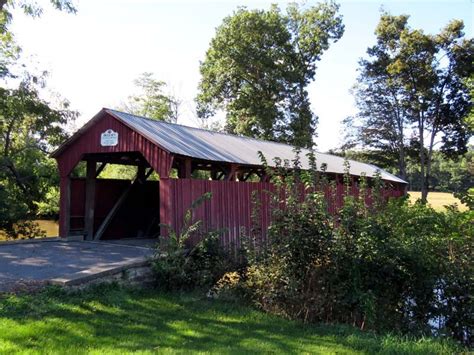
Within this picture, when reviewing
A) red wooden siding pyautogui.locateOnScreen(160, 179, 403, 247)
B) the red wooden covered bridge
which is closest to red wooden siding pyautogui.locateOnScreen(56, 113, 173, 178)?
the red wooden covered bridge

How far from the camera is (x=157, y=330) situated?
551cm

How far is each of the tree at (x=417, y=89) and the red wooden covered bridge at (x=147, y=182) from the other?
20205 mm

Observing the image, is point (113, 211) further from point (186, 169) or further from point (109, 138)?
point (186, 169)

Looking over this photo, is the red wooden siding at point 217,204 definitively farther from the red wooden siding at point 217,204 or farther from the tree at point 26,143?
the tree at point 26,143

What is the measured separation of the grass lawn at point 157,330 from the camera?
4816 mm

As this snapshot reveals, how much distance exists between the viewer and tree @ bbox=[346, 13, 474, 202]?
31719mm

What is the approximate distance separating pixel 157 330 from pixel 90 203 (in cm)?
815

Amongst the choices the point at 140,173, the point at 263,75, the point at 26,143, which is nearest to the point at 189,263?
the point at 140,173

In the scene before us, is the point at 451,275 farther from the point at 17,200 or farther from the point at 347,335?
the point at 17,200

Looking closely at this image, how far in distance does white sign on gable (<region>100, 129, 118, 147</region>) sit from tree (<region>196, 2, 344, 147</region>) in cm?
1885

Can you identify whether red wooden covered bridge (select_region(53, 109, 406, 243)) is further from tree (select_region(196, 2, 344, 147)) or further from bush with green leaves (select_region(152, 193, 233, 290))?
tree (select_region(196, 2, 344, 147))

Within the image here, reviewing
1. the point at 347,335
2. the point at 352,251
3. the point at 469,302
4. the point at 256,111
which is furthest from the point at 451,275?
the point at 256,111

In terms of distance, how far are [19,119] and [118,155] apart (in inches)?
279

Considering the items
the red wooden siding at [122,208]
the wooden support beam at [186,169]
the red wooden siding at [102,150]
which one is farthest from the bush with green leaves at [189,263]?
the red wooden siding at [122,208]
